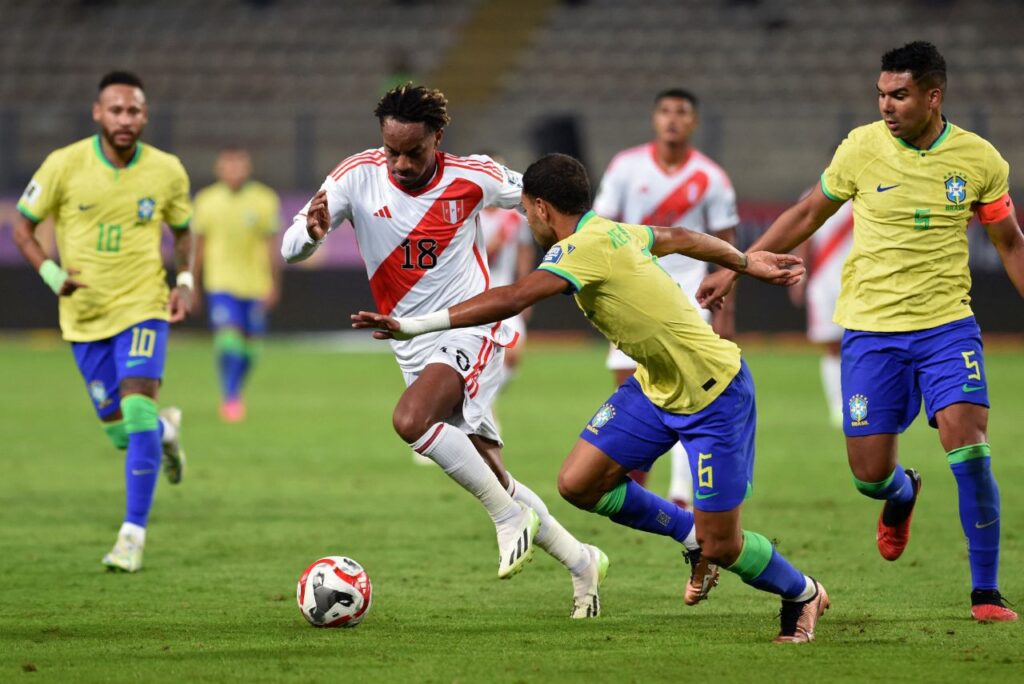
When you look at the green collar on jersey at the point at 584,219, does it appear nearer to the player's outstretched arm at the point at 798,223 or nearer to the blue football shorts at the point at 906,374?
the player's outstretched arm at the point at 798,223

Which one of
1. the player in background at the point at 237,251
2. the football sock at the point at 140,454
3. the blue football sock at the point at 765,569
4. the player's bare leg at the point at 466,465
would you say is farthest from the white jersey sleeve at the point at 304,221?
the player in background at the point at 237,251

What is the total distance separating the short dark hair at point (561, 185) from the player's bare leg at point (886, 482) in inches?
68.5

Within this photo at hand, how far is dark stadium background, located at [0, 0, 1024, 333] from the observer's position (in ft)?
79.7

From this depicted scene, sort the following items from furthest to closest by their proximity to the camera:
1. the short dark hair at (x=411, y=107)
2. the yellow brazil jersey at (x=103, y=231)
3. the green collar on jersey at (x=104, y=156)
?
the green collar on jersey at (x=104, y=156) < the yellow brazil jersey at (x=103, y=231) < the short dark hair at (x=411, y=107)

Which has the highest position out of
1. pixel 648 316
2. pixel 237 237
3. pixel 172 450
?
pixel 237 237

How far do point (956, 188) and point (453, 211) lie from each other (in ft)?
7.26

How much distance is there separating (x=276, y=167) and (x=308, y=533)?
1646cm

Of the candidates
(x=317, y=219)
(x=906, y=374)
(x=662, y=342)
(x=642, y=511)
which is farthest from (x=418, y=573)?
(x=906, y=374)

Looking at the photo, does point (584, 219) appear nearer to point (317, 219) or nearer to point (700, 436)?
point (700, 436)

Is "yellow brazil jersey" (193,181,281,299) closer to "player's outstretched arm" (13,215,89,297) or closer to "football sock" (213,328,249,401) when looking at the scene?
"football sock" (213,328,249,401)

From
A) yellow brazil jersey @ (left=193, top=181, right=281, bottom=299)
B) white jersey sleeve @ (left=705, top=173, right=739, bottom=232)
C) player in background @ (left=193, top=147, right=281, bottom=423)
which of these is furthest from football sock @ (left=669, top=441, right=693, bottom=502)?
yellow brazil jersey @ (left=193, top=181, right=281, bottom=299)

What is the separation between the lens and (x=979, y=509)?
645cm

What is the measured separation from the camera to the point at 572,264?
5691 mm

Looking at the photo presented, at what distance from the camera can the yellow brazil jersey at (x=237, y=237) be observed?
51.8 feet
